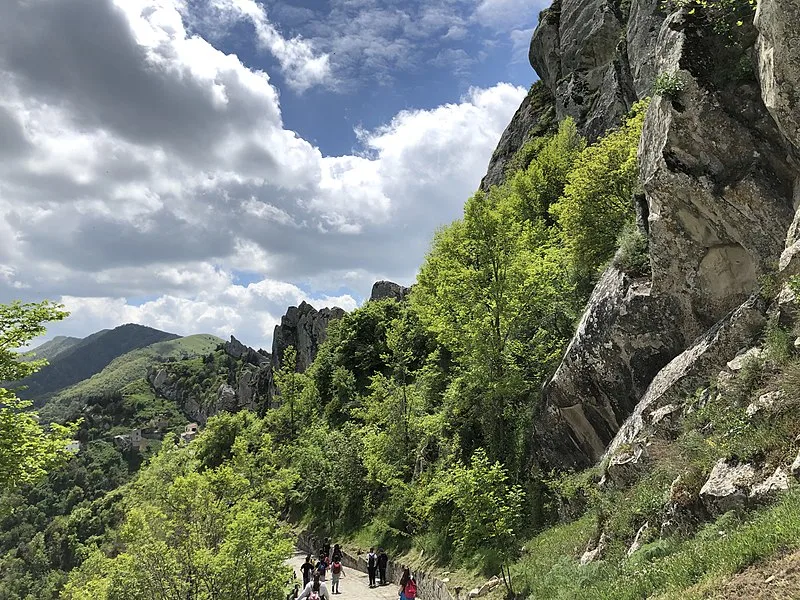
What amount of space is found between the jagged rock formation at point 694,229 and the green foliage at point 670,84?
60 millimetres

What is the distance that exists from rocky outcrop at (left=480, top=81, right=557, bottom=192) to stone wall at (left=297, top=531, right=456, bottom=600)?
143 ft

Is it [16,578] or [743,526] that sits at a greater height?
[743,526]

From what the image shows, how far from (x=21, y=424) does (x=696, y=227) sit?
19324 millimetres

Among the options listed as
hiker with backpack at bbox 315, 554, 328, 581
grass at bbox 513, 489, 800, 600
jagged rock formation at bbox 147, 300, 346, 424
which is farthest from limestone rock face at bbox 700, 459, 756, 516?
jagged rock formation at bbox 147, 300, 346, 424

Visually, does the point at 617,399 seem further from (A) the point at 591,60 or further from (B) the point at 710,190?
(A) the point at 591,60

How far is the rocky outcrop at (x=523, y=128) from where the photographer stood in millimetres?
55812

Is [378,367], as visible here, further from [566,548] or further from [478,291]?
[566,548]

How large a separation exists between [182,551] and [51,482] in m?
133

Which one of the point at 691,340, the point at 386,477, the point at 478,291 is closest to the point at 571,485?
the point at 691,340

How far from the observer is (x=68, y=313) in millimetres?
14750

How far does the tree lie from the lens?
1277 centimetres

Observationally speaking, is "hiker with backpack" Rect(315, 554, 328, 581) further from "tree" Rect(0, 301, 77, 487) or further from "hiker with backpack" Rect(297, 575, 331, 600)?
"tree" Rect(0, 301, 77, 487)

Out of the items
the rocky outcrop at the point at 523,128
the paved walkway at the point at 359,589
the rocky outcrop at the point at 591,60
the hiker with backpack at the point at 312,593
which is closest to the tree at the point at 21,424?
the hiker with backpack at the point at 312,593

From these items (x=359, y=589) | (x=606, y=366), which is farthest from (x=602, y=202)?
(x=359, y=589)
